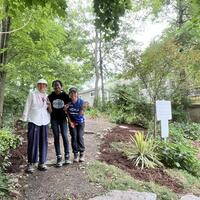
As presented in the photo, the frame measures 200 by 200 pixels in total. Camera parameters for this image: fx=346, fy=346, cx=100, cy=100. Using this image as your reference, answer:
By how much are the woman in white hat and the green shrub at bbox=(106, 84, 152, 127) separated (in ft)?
A: 24.3

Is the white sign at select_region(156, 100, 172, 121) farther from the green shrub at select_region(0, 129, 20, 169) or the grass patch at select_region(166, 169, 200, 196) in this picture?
the green shrub at select_region(0, 129, 20, 169)

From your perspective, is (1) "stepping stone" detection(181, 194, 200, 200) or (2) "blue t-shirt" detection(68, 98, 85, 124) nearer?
(1) "stepping stone" detection(181, 194, 200, 200)

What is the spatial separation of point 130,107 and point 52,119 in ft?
28.7

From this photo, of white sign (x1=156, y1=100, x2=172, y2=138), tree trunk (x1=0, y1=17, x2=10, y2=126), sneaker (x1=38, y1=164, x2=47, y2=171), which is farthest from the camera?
tree trunk (x1=0, y1=17, x2=10, y2=126)

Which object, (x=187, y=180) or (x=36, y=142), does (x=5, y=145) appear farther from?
(x=187, y=180)

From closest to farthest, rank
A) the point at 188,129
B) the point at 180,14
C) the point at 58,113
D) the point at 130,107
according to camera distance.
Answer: the point at 58,113
the point at 188,129
the point at 130,107
the point at 180,14

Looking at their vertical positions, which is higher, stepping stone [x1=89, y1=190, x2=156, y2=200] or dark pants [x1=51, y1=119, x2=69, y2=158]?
dark pants [x1=51, y1=119, x2=69, y2=158]

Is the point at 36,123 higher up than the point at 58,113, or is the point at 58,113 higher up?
the point at 58,113

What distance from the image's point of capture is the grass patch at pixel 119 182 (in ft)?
18.2

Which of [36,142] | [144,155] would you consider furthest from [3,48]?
[144,155]

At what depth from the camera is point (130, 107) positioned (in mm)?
14836

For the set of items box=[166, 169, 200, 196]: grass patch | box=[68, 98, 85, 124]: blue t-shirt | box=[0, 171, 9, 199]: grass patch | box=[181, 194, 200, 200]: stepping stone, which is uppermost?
box=[68, 98, 85, 124]: blue t-shirt

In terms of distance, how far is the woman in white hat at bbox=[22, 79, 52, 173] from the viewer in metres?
6.01

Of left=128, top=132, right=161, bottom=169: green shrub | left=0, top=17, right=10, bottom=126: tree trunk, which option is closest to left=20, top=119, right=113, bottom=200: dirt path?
left=128, top=132, right=161, bottom=169: green shrub
